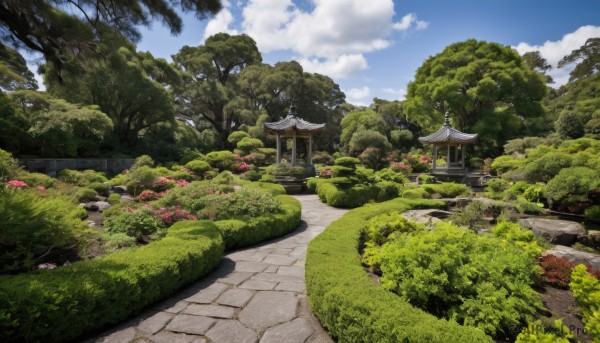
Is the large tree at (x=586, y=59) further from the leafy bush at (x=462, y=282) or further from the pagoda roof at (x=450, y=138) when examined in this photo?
the leafy bush at (x=462, y=282)

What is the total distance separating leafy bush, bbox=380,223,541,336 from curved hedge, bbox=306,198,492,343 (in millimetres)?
312

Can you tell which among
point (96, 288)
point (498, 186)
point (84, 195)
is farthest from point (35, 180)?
point (498, 186)

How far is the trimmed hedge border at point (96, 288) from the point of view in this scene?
102 inches

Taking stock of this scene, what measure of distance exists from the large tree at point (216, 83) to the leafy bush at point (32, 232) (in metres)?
23.9

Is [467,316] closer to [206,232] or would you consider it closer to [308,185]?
[206,232]

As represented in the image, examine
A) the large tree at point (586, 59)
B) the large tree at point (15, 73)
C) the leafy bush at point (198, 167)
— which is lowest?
the leafy bush at point (198, 167)

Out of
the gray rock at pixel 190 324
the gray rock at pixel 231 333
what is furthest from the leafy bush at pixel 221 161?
the gray rock at pixel 231 333

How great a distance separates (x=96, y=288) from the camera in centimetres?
301

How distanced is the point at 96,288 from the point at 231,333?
1.42 m

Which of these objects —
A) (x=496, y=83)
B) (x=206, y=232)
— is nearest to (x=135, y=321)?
(x=206, y=232)

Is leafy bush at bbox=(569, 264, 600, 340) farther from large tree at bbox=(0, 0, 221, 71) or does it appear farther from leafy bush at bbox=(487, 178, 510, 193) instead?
leafy bush at bbox=(487, 178, 510, 193)

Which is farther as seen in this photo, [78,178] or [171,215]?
[78,178]

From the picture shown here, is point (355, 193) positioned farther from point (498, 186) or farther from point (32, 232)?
Answer: point (32, 232)

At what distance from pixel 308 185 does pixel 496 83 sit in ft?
54.8
